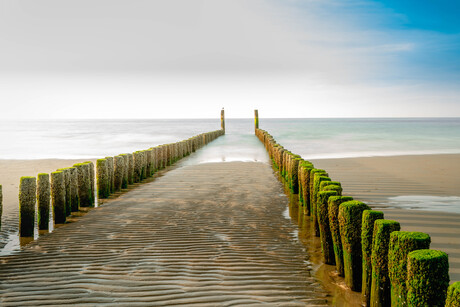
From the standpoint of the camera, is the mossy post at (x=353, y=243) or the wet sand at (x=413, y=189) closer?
the mossy post at (x=353, y=243)

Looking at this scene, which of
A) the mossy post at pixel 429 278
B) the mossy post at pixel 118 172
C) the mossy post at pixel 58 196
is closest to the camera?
the mossy post at pixel 429 278

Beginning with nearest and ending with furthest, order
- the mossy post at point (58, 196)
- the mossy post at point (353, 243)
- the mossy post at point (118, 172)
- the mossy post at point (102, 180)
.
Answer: the mossy post at point (353, 243), the mossy post at point (58, 196), the mossy post at point (102, 180), the mossy post at point (118, 172)

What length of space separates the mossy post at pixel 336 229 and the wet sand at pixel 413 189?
4.08 ft

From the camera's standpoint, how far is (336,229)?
4422 millimetres

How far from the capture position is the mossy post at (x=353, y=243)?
158 inches

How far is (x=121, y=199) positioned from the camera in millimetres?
8398

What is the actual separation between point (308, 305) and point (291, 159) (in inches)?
226

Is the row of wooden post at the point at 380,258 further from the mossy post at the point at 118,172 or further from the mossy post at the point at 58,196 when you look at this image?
the mossy post at the point at 118,172

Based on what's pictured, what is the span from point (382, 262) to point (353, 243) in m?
0.60

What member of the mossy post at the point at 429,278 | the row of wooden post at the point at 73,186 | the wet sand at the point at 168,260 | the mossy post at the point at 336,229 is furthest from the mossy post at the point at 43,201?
the mossy post at the point at 429,278

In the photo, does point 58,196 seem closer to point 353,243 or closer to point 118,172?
point 118,172

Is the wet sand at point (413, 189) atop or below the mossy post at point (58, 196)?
below

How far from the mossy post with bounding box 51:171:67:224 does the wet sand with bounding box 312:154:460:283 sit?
5585 mm

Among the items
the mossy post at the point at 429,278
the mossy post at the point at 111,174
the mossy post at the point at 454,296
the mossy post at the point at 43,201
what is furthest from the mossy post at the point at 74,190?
the mossy post at the point at 454,296
